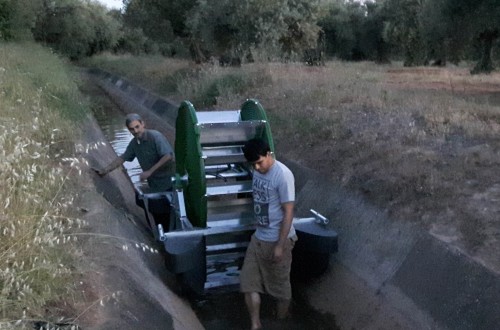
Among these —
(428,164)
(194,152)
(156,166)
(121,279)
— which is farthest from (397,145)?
(121,279)

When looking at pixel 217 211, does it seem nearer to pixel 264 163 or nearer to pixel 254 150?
pixel 264 163

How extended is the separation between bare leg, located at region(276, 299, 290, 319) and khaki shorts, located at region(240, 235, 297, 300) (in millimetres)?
194

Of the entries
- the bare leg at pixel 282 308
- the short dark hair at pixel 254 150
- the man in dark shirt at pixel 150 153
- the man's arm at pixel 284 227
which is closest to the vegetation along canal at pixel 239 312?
the bare leg at pixel 282 308

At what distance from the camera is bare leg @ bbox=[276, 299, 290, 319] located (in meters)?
7.11

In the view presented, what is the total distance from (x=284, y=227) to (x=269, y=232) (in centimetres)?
27

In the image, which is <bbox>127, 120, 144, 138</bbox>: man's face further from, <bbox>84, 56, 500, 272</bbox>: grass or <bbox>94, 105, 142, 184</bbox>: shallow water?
<bbox>94, 105, 142, 184</bbox>: shallow water

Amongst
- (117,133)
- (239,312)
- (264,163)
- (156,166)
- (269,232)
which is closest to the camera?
(264,163)

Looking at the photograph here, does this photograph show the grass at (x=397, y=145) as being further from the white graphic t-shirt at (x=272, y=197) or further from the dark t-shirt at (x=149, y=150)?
the dark t-shirt at (x=149, y=150)

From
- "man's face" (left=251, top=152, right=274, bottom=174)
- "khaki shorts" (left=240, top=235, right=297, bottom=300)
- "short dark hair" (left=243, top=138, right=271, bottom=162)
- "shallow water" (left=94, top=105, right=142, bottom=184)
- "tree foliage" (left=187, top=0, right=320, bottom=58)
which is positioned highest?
"tree foliage" (left=187, top=0, right=320, bottom=58)

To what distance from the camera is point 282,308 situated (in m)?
7.21

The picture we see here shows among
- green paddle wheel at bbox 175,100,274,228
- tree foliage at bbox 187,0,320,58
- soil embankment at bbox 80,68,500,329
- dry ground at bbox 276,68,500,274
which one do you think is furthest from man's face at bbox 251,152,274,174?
tree foliage at bbox 187,0,320,58

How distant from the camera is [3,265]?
4.54 meters

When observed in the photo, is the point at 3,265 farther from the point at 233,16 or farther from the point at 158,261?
the point at 233,16

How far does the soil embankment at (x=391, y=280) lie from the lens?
5883mm
